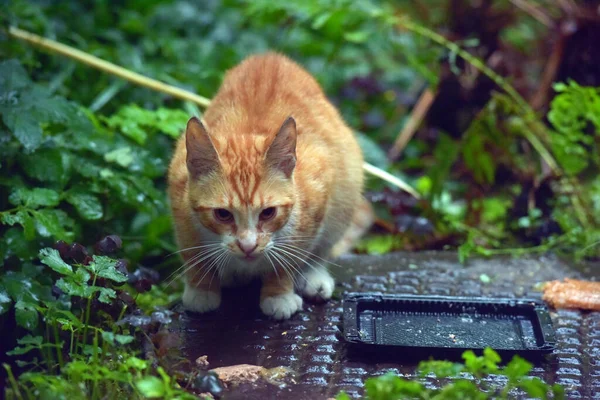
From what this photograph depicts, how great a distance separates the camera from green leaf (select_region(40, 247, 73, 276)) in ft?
9.43

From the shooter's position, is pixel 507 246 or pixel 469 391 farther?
pixel 507 246

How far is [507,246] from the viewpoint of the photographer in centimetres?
457

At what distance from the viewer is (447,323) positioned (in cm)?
336

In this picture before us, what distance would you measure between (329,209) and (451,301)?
711 millimetres

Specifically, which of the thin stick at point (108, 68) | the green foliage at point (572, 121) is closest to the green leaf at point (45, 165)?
the thin stick at point (108, 68)

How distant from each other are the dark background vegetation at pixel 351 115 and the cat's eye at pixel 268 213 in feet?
3.01

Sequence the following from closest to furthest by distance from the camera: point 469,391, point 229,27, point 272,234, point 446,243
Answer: point 469,391 → point 272,234 → point 446,243 → point 229,27

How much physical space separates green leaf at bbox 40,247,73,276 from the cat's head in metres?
0.59

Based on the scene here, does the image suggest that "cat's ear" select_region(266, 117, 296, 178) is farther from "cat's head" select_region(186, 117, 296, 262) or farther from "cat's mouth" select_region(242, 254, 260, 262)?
"cat's mouth" select_region(242, 254, 260, 262)

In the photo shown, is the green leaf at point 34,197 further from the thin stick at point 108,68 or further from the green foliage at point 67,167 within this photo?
the thin stick at point 108,68

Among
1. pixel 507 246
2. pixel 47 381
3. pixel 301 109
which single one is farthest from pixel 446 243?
pixel 47 381

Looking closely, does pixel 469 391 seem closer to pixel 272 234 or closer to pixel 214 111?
pixel 272 234

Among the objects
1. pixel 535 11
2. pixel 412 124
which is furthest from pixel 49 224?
pixel 535 11

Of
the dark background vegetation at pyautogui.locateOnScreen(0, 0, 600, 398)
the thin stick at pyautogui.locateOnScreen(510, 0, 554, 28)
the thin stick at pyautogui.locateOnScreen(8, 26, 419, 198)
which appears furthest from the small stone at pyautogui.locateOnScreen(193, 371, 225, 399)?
the thin stick at pyautogui.locateOnScreen(510, 0, 554, 28)
